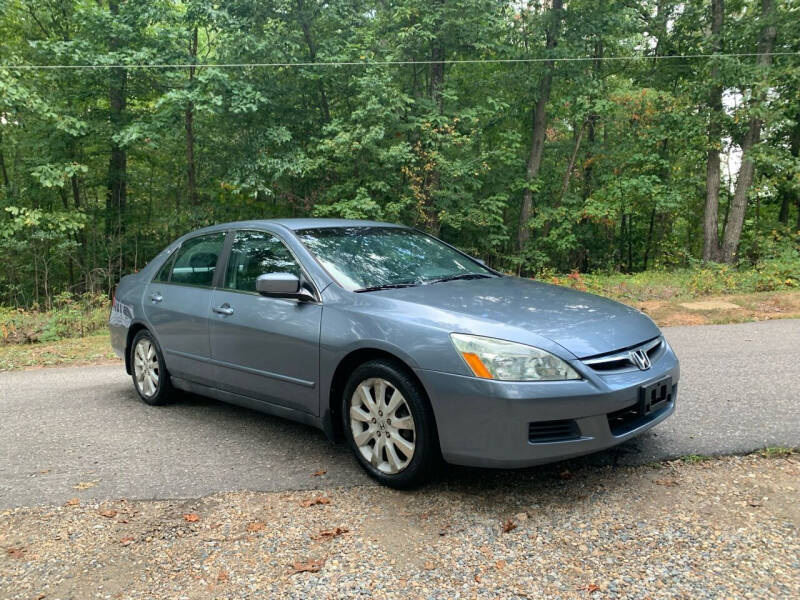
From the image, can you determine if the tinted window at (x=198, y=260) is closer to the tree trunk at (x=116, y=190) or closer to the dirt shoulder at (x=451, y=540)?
the dirt shoulder at (x=451, y=540)

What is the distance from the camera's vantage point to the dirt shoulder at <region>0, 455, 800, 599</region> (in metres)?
2.55

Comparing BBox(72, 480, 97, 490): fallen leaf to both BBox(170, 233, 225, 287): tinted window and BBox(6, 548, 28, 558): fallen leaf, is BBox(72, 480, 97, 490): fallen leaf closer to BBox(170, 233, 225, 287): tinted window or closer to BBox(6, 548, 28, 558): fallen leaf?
BBox(6, 548, 28, 558): fallen leaf

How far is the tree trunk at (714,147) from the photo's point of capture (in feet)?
60.5

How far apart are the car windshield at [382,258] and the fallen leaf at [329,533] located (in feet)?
4.84

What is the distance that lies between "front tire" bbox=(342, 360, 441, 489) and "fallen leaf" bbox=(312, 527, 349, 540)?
490mm

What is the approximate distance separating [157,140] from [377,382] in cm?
1640

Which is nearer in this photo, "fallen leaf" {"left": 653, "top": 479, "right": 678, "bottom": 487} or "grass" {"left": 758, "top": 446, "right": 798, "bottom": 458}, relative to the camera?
"fallen leaf" {"left": 653, "top": 479, "right": 678, "bottom": 487}

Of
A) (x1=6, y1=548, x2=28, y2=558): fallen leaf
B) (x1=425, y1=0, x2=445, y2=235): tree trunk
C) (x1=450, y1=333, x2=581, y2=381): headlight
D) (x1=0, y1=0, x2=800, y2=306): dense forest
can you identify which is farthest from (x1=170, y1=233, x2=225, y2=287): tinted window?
(x1=425, y1=0, x2=445, y2=235): tree trunk

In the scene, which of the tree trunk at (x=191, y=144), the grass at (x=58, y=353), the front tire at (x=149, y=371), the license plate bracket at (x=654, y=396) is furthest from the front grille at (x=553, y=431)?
the tree trunk at (x=191, y=144)

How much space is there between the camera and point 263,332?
13.7ft

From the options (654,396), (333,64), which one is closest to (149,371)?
(654,396)

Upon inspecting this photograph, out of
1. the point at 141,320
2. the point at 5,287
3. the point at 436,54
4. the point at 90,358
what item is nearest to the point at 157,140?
the point at 5,287

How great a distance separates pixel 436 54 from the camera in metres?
18.9

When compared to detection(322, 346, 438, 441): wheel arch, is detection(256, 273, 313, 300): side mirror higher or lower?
higher
